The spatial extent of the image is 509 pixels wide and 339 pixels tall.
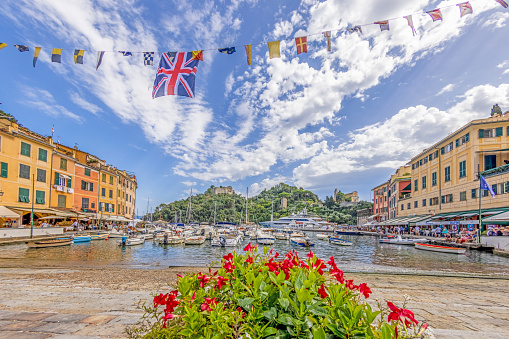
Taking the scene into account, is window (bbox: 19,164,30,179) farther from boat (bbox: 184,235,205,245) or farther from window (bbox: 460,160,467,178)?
window (bbox: 460,160,467,178)

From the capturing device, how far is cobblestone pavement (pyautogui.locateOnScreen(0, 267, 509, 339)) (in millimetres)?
3625

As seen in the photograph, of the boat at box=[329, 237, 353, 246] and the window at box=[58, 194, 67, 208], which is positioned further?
the boat at box=[329, 237, 353, 246]

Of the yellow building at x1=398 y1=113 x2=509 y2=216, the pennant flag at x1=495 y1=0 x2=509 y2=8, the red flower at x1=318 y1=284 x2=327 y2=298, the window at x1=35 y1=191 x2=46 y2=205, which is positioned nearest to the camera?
the red flower at x1=318 y1=284 x2=327 y2=298

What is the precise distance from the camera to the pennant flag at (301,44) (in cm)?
1140

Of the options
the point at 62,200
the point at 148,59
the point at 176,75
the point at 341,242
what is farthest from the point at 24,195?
the point at 341,242

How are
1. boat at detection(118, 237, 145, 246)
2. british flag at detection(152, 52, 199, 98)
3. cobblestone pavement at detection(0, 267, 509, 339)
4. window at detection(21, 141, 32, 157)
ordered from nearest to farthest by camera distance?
cobblestone pavement at detection(0, 267, 509, 339)
british flag at detection(152, 52, 199, 98)
window at detection(21, 141, 32, 157)
boat at detection(118, 237, 145, 246)

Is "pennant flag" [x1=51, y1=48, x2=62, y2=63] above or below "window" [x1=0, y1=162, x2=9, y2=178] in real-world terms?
above

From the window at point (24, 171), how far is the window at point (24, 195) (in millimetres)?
1352

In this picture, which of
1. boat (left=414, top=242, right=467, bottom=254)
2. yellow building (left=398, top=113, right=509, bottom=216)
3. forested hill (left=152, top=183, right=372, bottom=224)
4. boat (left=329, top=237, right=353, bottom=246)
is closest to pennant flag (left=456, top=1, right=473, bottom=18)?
boat (left=414, top=242, right=467, bottom=254)

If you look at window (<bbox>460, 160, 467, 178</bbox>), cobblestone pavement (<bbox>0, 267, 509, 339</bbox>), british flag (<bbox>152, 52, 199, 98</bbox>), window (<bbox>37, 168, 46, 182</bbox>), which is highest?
british flag (<bbox>152, 52, 199, 98</bbox>)

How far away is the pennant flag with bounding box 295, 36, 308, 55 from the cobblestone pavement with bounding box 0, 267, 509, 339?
942 cm

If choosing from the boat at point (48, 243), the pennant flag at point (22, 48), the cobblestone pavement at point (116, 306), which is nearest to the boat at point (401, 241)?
the cobblestone pavement at point (116, 306)

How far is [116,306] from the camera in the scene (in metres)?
4.84

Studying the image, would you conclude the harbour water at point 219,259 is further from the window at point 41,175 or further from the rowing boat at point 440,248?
the window at point 41,175
